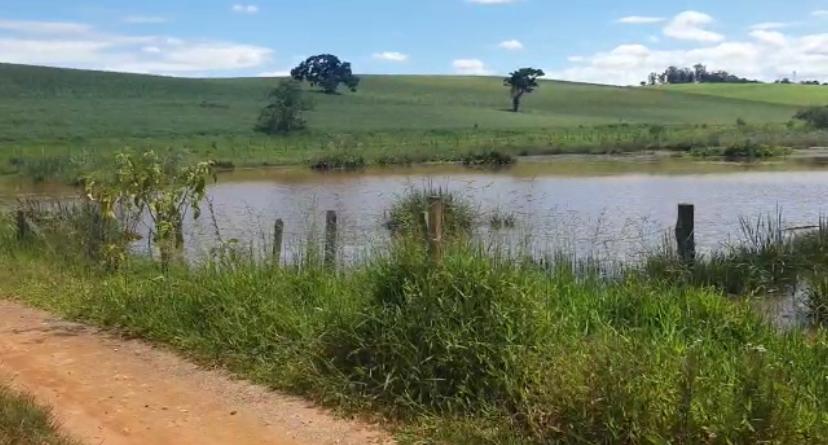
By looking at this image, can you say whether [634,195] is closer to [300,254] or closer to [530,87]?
[300,254]

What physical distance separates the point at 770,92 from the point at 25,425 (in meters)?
115

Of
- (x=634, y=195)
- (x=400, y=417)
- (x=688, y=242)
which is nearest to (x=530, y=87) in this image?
(x=634, y=195)

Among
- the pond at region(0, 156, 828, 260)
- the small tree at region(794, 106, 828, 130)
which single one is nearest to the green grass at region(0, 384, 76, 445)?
the pond at region(0, 156, 828, 260)

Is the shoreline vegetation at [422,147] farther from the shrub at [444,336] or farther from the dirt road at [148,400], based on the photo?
the shrub at [444,336]

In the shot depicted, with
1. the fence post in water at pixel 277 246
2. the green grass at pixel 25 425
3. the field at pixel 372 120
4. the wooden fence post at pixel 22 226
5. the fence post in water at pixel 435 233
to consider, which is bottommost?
the green grass at pixel 25 425

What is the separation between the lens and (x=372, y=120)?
250ft

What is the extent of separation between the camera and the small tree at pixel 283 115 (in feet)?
218

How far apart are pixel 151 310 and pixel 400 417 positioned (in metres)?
3.87

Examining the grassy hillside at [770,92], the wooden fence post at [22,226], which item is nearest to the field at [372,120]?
the grassy hillside at [770,92]

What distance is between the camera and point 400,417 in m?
6.30

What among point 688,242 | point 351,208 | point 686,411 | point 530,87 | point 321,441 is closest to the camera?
point 686,411

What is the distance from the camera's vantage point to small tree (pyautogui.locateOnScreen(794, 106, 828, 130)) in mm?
70688

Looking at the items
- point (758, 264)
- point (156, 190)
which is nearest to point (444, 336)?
point (156, 190)

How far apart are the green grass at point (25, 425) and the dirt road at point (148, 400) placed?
0.65 ft
